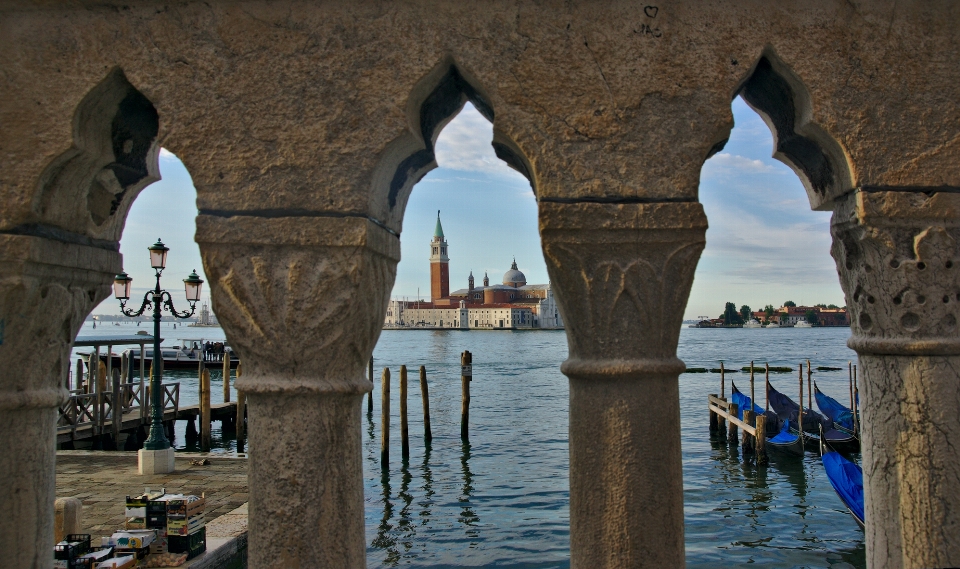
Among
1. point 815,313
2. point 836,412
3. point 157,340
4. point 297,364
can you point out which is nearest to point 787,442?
point 836,412

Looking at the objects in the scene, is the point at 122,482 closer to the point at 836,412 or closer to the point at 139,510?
the point at 139,510

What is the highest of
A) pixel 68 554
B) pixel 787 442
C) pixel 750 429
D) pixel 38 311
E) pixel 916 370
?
pixel 38 311

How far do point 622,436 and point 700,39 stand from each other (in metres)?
1.23

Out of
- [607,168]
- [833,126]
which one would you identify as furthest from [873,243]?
[607,168]

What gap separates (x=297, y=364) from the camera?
2117 millimetres

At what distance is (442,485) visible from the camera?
11.4 m

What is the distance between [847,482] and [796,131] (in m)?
8.15

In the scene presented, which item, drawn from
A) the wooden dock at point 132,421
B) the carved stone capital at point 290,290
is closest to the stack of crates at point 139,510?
the carved stone capital at point 290,290

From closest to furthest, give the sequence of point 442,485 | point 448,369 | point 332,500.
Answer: point 332,500 → point 442,485 → point 448,369

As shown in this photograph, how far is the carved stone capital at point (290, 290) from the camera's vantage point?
210cm

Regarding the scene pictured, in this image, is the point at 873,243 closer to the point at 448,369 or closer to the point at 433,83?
the point at 433,83

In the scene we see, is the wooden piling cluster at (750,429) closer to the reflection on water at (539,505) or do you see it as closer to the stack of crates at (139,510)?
the reflection on water at (539,505)

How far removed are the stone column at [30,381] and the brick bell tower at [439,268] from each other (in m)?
101

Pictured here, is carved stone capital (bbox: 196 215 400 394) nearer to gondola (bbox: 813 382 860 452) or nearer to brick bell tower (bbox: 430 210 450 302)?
gondola (bbox: 813 382 860 452)
